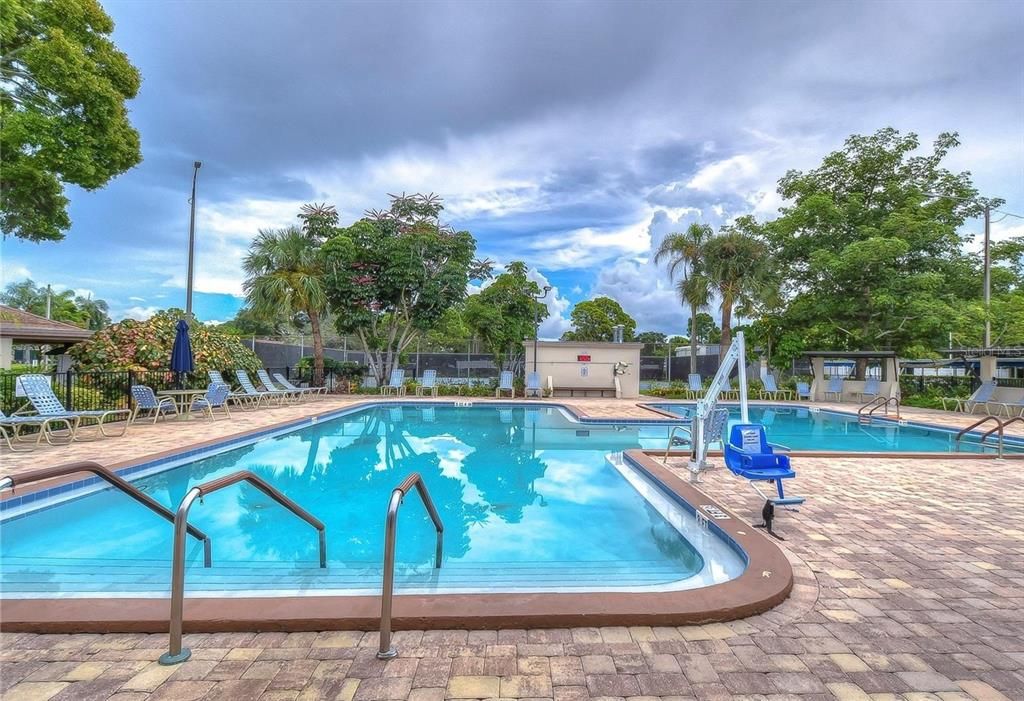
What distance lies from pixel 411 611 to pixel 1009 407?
17.1 m

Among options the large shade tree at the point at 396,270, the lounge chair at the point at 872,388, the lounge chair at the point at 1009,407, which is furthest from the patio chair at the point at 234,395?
the lounge chair at the point at 872,388

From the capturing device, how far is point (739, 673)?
2.00 metres

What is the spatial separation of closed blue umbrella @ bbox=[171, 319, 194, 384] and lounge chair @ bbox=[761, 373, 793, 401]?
18531 millimetres

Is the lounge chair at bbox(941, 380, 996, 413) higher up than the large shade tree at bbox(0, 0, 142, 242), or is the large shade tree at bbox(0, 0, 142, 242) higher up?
the large shade tree at bbox(0, 0, 142, 242)

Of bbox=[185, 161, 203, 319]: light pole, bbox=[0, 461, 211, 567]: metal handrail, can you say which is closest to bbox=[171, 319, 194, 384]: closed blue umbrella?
bbox=[185, 161, 203, 319]: light pole

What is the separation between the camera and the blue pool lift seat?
389cm

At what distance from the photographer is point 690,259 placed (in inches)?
802

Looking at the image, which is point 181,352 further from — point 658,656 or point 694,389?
point 694,389

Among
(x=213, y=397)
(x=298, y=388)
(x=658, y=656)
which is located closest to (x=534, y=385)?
(x=298, y=388)

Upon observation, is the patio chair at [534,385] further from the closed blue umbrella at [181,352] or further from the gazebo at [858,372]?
the closed blue umbrella at [181,352]

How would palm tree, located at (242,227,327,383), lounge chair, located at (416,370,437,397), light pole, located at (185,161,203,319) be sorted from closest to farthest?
light pole, located at (185,161,203,319) → palm tree, located at (242,227,327,383) → lounge chair, located at (416,370,437,397)

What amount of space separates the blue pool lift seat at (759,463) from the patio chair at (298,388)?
1402 cm

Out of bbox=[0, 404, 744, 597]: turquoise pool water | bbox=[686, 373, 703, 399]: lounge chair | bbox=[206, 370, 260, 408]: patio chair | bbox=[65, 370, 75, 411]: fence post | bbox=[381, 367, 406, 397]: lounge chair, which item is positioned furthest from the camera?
bbox=[686, 373, 703, 399]: lounge chair

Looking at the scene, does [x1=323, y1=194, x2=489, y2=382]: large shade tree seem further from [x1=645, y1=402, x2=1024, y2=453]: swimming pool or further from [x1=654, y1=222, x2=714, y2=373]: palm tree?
[x1=645, y1=402, x2=1024, y2=453]: swimming pool
